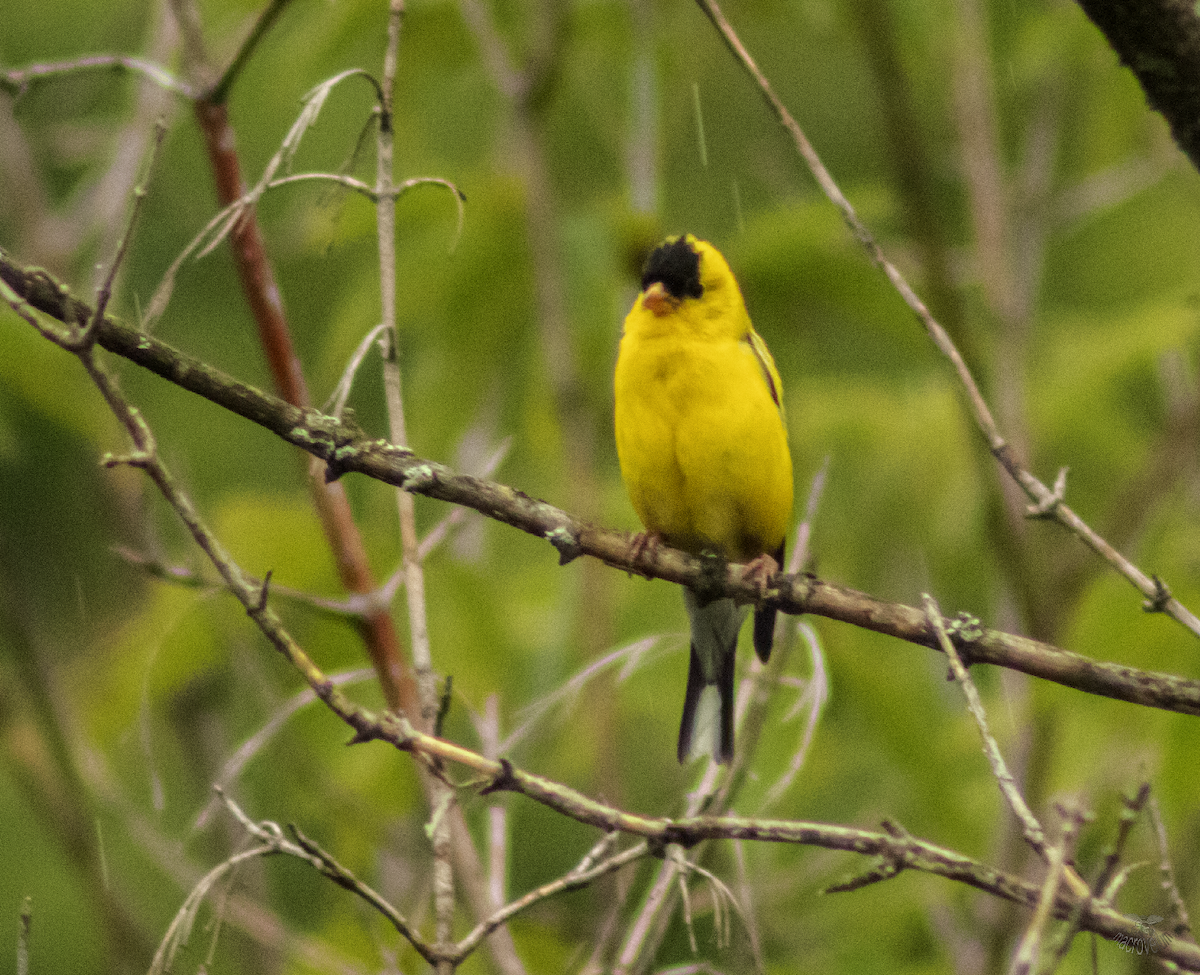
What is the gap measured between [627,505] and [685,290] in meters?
1.49

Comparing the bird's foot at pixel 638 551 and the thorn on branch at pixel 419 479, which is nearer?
the thorn on branch at pixel 419 479

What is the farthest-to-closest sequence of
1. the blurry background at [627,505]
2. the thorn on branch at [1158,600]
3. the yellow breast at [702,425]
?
1. the yellow breast at [702,425]
2. the blurry background at [627,505]
3. the thorn on branch at [1158,600]

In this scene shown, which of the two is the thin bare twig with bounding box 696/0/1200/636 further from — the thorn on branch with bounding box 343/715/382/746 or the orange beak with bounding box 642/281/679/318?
the orange beak with bounding box 642/281/679/318

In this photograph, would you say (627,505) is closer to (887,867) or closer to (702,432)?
(702,432)

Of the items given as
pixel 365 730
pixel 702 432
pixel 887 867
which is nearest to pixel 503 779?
pixel 365 730

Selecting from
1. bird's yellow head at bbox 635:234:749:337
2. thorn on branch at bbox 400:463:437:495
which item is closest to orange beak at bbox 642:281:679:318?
bird's yellow head at bbox 635:234:749:337

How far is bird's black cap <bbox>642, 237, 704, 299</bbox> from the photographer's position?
373 centimetres

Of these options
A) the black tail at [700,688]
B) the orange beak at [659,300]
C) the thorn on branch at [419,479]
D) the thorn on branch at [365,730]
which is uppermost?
the orange beak at [659,300]

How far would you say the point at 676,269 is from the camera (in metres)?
3.72

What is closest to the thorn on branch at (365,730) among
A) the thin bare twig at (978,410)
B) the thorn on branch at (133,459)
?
the thorn on branch at (133,459)

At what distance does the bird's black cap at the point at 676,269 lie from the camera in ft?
12.2

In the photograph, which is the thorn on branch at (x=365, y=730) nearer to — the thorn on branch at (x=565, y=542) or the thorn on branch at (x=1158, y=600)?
the thorn on branch at (x=565, y=542)

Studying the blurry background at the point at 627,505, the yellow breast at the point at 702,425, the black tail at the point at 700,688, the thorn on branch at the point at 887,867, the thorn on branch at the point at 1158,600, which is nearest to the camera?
the thorn on branch at the point at 887,867

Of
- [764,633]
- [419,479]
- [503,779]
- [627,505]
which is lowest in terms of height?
[764,633]
